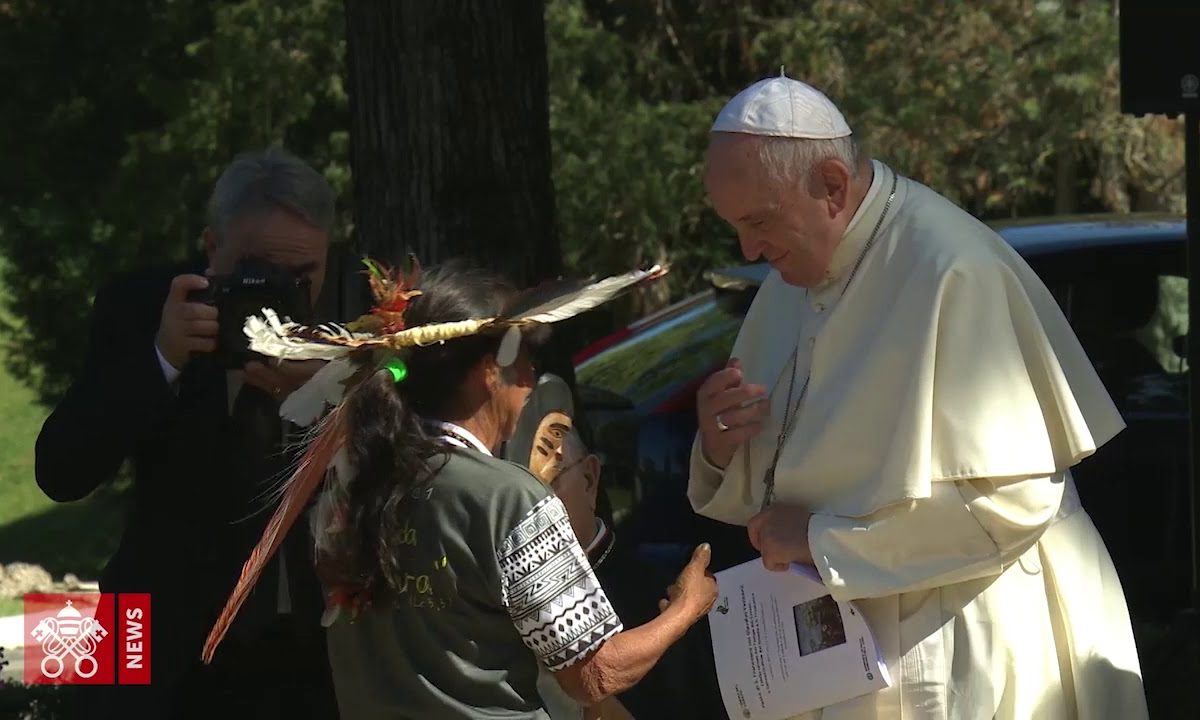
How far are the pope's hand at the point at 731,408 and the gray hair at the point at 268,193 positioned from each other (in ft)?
2.88

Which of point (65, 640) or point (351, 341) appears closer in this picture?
point (351, 341)

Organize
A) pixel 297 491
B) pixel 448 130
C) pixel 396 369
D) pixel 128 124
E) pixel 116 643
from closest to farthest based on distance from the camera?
pixel 396 369, pixel 297 491, pixel 116 643, pixel 448 130, pixel 128 124

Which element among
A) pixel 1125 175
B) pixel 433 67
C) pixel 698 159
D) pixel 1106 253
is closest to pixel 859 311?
pixel 433 67

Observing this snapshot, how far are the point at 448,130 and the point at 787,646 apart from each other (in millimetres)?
1902

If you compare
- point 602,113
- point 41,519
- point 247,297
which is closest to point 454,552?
point 247,297

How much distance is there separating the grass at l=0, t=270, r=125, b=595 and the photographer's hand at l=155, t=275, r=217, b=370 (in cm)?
576

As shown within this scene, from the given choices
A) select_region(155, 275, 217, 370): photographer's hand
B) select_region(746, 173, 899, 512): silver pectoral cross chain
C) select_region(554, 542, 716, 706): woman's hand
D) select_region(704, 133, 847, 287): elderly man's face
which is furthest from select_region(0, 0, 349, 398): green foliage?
select_region(554, 542, 716, 706): woman's hand

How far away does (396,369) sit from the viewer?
2631 mm

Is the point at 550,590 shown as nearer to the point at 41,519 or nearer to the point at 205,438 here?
the point at 205,438

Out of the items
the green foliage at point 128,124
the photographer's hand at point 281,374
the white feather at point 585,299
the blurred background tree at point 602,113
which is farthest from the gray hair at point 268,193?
the green foliage at point 128,124

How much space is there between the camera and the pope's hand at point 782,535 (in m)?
2.83

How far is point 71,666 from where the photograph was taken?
15.3 feet

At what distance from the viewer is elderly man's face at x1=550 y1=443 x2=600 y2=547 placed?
3.19 metres

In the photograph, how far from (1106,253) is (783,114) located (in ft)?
8.98
